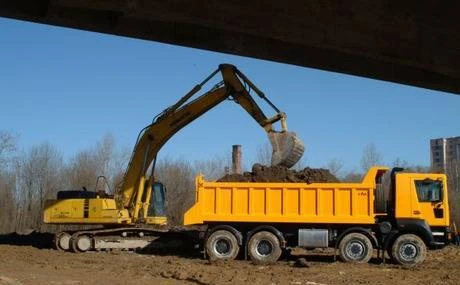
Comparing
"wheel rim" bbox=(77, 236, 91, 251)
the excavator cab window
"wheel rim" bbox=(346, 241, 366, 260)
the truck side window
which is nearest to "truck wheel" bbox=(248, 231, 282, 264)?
"wheel rim" bbox=(346, 241, 366, 260)

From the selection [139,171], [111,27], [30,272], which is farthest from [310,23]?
[139,171]

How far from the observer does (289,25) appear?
638 cm

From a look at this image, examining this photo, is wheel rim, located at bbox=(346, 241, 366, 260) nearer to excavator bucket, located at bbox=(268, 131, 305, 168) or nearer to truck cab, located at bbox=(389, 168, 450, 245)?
truck cab, located at bbox=(389, 168, 450, 245)

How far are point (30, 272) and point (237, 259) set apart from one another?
7.02m

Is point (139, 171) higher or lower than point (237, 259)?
higher

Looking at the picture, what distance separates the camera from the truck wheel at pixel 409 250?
66.6 feet

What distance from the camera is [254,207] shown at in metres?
21.2

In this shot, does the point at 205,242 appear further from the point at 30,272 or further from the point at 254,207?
the point at 30,272

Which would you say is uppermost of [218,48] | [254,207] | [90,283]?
[218,48]

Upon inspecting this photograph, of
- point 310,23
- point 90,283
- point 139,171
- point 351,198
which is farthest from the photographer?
point 139,171

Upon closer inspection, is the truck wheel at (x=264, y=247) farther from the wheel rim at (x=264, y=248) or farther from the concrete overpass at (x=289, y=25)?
the concrete overpass at (x=289, y=25)

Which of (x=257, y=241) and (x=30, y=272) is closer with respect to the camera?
(x=30, y=272)

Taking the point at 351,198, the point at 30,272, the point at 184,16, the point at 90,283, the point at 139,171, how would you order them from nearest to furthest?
the point at 184,16 < the point at 90,283 < the point at 30,272 < the point at 351,198 < the point at 139,171

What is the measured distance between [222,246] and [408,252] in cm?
603
